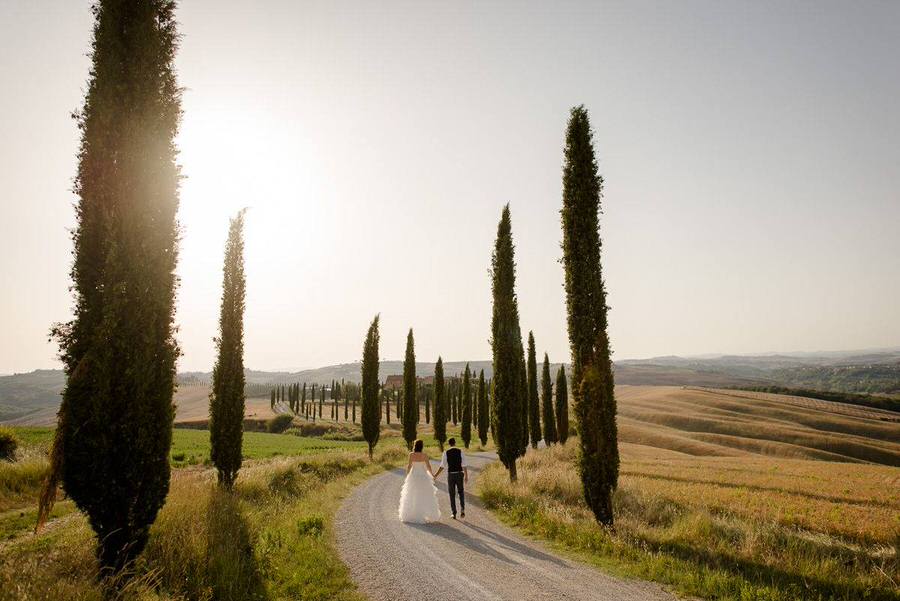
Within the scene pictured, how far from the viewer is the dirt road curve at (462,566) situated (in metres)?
7.16

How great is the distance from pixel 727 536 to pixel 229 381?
1717 centimetres

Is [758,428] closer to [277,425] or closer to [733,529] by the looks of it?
[733,529]

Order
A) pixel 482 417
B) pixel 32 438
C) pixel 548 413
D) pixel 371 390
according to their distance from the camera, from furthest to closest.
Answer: pixel 482 417
pixel 548 413
pixel 32 438
pixel 371 390

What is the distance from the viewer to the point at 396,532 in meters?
11.3

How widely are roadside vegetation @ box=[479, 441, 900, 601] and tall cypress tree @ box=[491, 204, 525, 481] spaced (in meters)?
1.69

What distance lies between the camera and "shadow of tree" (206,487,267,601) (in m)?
6.92

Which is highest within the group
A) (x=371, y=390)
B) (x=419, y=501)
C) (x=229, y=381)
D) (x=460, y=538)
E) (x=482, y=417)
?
(x=229, y=381)

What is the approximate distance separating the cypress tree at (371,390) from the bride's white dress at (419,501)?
17449mm

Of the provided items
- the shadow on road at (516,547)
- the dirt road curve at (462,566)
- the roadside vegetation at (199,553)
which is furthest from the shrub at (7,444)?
the shadow on road at (516,547)

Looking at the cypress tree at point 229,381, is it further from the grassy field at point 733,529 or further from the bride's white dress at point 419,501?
the grassy field at point 733,529

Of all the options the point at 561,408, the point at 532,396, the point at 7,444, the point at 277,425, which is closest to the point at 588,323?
the point at 7,444

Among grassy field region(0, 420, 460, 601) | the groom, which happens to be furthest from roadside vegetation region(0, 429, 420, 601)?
the groom

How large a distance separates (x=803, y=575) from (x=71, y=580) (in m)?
11.4

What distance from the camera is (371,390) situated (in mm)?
33250
